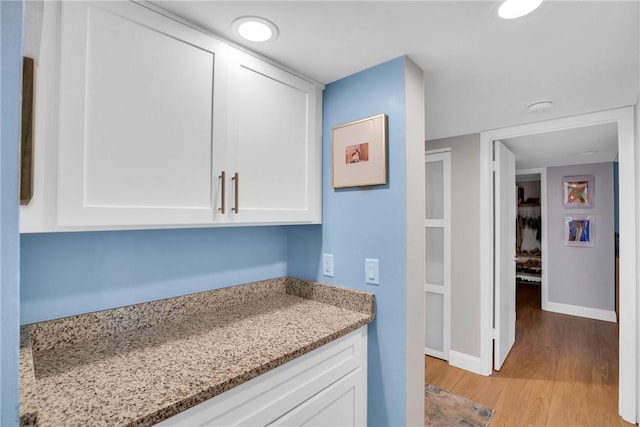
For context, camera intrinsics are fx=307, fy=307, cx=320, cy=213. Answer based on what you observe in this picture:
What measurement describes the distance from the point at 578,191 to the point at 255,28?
494cm

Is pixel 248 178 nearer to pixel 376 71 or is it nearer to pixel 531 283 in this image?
pixel 376 71

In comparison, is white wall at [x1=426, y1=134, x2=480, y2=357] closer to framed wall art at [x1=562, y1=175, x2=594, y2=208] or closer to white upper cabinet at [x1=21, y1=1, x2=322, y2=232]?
white upper cabinet at [x1=21, y1=1, x2=322, y2=232]

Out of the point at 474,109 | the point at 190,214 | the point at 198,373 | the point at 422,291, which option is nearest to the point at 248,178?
the point at 190,214

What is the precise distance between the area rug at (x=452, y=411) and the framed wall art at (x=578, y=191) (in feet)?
11.5

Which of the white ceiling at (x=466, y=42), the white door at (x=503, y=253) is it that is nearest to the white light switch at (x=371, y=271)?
the white ceiling at (x=466, y=42)

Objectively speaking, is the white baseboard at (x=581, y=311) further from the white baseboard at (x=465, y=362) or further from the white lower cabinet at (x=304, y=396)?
the white lower cabinet at (x=304, y=396)

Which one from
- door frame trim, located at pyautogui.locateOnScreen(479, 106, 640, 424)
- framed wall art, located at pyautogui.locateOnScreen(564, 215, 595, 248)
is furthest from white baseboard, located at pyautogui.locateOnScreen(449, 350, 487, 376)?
framed wall art, located at pyautogui.locateOnScreen(564, 215, 595, 248)

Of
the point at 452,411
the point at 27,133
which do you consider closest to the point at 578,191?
the point at 452,411

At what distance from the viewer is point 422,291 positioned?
1.57m

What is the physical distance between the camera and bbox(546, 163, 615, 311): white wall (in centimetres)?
406

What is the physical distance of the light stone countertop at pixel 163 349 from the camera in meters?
0.79

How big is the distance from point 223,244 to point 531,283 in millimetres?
6326

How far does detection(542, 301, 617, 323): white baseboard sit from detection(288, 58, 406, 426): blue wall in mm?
4217

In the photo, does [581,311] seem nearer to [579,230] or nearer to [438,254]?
[579,230]
